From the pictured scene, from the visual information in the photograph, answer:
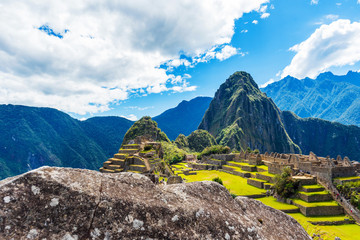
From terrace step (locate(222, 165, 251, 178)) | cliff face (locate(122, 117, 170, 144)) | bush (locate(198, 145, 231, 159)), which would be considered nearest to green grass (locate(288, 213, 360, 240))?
terrace step (locate(222, 165, 251, 178))

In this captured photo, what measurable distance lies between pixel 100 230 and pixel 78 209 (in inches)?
18.7

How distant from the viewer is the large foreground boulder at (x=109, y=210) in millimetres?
2678

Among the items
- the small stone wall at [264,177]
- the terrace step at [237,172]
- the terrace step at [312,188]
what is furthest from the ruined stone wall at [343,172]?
the terrace step at [237,172]

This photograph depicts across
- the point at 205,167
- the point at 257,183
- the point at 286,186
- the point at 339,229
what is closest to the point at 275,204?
the point at 286,186

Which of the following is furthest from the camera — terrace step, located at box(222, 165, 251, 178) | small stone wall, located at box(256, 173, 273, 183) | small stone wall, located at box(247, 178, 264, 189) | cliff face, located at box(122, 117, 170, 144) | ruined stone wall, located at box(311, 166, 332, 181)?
cliff face, located at box(122, 117, 170, 144)

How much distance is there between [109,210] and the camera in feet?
10.2

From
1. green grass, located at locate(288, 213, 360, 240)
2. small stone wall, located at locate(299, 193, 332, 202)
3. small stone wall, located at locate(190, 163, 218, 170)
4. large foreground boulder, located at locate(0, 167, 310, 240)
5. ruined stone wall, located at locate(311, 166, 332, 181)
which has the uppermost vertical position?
large foreground boulder, located at locate(0, 167, 310, 240)

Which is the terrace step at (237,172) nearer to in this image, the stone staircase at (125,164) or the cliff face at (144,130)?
the stone staircase at (125,164)

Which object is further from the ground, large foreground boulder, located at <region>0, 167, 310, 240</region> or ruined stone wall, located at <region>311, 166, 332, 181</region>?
large foreground boulder, located at <region>0, 167, 310, 240</region>

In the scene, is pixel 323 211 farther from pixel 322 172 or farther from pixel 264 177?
pixel 264 177

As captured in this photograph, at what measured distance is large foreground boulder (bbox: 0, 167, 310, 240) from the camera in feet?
8.79

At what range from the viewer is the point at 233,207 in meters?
4.63

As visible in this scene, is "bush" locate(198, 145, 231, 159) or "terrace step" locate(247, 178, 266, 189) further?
"bush" locate(198, 145, 231, 159)

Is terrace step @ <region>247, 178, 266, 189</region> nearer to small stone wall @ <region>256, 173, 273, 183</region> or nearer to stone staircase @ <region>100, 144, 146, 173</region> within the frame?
small stone wall @ <region>256, 173, 273, 183</region>
